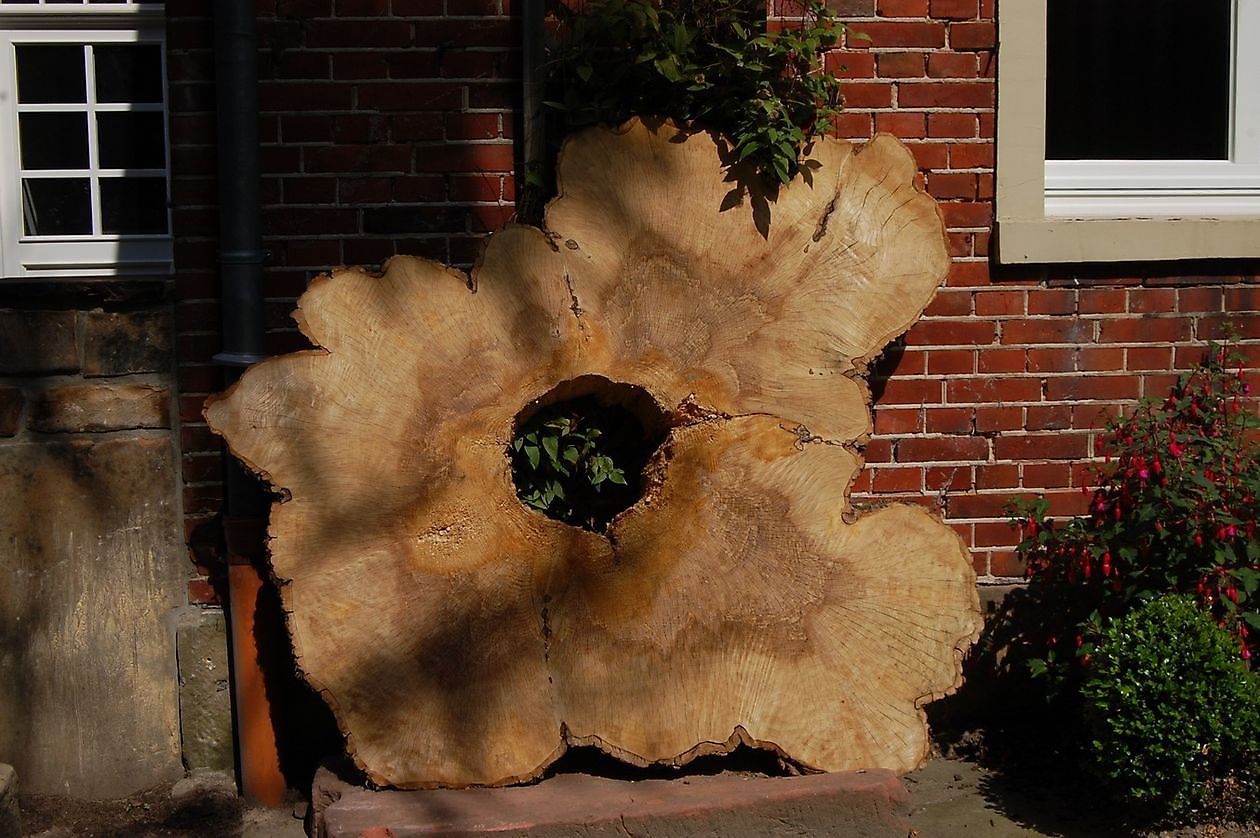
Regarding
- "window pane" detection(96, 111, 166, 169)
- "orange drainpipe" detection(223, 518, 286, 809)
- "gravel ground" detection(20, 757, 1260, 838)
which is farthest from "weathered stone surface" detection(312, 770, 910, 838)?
"window pane" detection(96, 111, 166, 169)

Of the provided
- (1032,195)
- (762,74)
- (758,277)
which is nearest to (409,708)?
(758,277)

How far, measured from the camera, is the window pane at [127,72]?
12.0 ft

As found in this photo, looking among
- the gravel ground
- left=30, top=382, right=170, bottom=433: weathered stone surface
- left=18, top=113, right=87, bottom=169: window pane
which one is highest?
left=18, top=113, right=87, bottom=169: window pane

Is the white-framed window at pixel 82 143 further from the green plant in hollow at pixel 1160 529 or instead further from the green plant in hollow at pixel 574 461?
the green plant in hollow at pixel 1160 529

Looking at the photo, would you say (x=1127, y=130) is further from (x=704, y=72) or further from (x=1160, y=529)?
(x=704, y=72)

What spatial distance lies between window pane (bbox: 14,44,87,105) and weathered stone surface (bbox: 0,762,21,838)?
1.96 metres

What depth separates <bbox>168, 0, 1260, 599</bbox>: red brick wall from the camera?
336 cm

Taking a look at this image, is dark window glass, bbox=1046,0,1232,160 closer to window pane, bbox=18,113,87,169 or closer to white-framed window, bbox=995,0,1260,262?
white-framed window, bbox=995,0,1260,262

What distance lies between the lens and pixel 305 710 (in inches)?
135

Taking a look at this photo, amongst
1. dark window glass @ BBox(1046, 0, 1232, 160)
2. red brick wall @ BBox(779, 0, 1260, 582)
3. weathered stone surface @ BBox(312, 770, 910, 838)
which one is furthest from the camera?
dark window glass @ BBox(1046, 0, 1232, 160)

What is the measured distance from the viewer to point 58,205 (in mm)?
3709

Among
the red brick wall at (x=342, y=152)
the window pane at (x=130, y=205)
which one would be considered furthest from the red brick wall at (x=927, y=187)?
the window pane at (x=130, y=205)

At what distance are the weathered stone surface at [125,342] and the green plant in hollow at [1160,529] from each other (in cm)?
252

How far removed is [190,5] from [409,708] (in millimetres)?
1987
